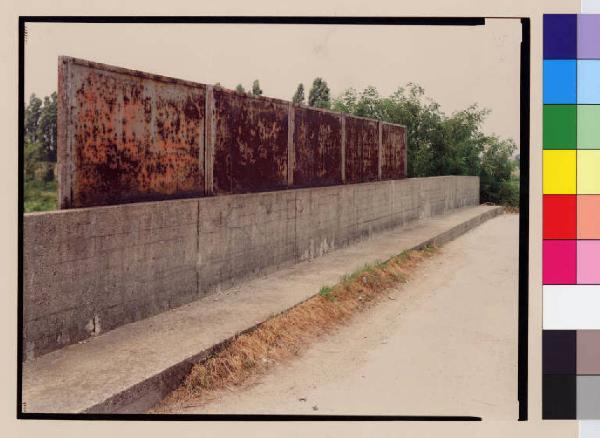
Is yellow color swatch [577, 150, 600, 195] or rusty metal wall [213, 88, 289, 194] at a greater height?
rusty metal wall [213, 88, 289, 194]

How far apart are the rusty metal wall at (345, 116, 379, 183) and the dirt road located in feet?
16.6

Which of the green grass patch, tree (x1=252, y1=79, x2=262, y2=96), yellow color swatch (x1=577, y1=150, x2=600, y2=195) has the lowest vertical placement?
the green grass patch

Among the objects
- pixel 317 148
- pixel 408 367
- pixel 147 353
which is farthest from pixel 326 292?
pixel 317 148

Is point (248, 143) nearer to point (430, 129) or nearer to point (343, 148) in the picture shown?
point (343, 148)

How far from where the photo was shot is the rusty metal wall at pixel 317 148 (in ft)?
37.1

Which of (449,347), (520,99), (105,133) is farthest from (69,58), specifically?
(449,347)

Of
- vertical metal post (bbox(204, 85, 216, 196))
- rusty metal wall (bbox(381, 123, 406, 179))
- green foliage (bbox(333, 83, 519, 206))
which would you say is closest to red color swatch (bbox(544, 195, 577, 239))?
vertical metal post (bbox(204, 85, 216, 196))

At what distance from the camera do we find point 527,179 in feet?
19.2

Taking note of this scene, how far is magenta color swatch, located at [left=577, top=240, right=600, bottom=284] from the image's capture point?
5.82m

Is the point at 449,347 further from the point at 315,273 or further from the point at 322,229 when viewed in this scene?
the point at 322,229

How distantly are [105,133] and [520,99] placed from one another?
388cm

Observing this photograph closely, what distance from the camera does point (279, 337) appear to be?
264 inches

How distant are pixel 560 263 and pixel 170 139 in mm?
4333

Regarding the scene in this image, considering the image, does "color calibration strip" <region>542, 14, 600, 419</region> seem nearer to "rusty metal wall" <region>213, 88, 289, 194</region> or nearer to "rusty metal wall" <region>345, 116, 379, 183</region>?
"rusty metal wall" <region>213, 88, 289, 194</region>
